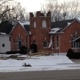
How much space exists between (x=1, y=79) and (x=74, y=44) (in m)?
37.7

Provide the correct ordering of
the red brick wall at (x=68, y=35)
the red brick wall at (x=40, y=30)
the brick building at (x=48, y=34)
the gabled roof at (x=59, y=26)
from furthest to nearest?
1. the red brick wall at (x=40, y=30)
2. the gabled roof at (x=59, y=26)
3. the brick building at (x=48, y=34)
4. the red brick wall at (x=68, y=35)

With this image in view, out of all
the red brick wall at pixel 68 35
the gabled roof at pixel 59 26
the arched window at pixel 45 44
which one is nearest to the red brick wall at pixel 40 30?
the arched window at pixel 45 44

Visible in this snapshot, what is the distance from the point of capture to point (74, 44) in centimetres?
5541

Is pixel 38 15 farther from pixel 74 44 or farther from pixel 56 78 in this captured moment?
pixel 56 78

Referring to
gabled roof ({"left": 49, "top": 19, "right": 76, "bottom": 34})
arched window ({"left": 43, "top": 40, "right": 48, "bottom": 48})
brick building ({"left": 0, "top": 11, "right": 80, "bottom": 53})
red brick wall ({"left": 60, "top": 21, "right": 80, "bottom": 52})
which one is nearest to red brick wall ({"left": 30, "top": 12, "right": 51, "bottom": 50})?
brick building ({"left": 0, "top": 11, "right": 80, "bottom": 53})

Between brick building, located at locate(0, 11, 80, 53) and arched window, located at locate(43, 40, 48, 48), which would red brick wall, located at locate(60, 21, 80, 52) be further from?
arched window, located at locate(43, 40, 48, 48)

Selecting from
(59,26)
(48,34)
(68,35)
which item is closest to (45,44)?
(48,34)

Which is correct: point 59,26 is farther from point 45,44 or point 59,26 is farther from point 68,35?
point 45,44

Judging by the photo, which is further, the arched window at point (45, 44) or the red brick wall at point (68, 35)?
the arched window at point (45, 44)

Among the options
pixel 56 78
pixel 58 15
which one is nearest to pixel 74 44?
pixel 56 78

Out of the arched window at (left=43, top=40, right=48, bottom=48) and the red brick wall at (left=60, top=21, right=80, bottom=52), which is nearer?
the red brick wall at (left=60, top=21, right=80, bottom=52)

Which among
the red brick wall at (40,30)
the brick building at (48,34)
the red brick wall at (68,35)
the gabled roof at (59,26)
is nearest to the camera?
the red brick wall at (68,35)

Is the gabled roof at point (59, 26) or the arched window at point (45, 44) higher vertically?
the gabled roof at point (59, 26)

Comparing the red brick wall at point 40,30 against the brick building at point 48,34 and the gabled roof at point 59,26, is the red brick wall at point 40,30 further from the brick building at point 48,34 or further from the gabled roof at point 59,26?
the gabled roof at point 59,26
